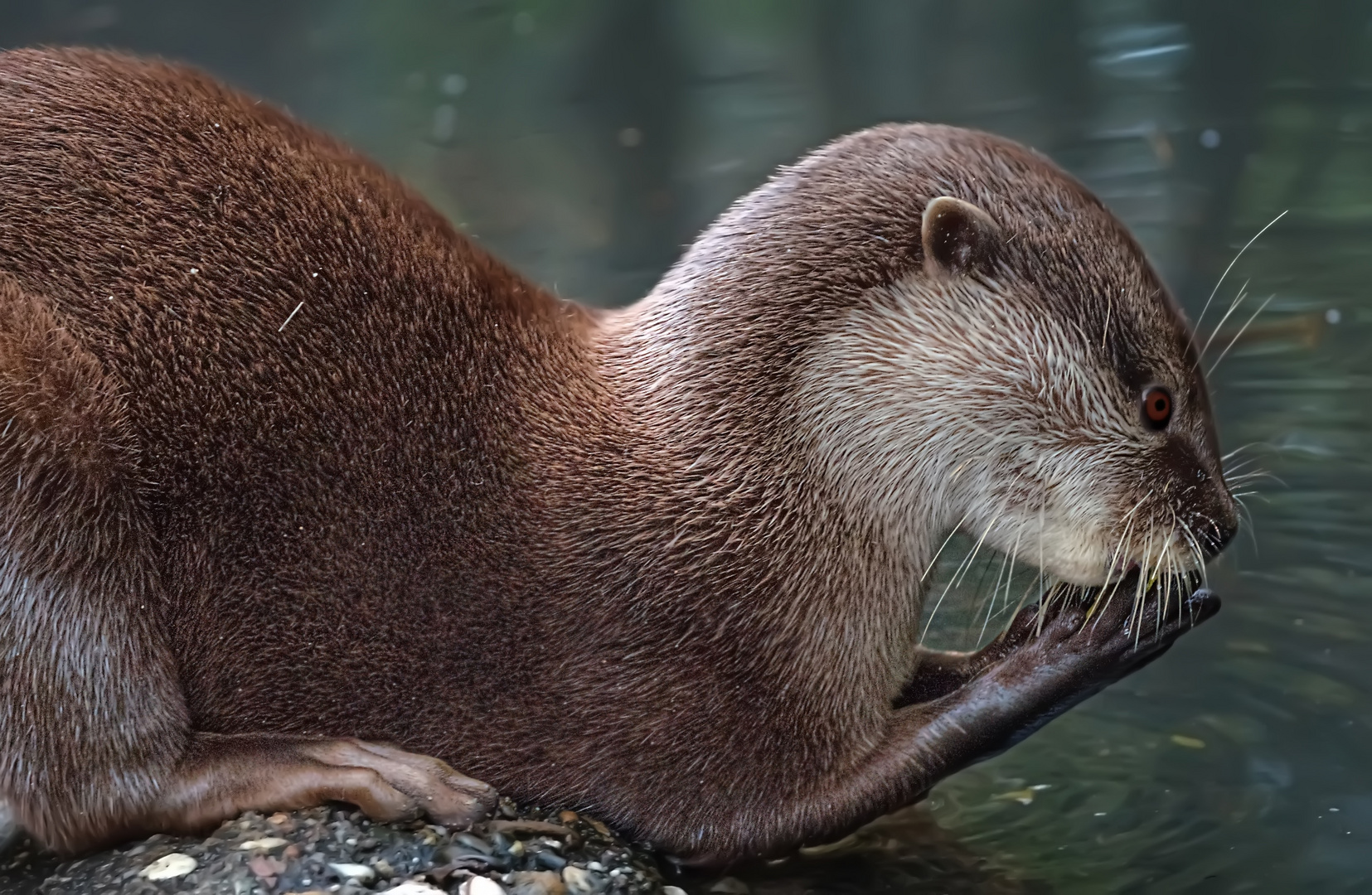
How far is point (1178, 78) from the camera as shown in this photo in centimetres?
312

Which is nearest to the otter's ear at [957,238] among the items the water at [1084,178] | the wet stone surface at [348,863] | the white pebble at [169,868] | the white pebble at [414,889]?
the water at [1084,178]

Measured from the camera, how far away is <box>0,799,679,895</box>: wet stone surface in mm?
1427

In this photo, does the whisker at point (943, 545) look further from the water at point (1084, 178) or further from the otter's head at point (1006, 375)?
the water at point (1084, 178)

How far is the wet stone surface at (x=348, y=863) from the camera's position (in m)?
→ 1.43

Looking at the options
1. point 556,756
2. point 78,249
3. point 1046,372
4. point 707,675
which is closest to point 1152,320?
point 1046,372

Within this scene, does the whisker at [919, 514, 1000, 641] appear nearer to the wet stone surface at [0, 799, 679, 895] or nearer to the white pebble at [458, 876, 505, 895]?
the wet stone surface at [0, 799, 679, 895]

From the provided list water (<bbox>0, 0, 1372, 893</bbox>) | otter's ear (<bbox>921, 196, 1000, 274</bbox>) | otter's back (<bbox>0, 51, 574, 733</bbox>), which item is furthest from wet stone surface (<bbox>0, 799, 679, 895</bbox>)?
otter's ear (<bbox>921, 196, 1000, 274</bbox>)

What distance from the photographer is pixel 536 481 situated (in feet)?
5.36

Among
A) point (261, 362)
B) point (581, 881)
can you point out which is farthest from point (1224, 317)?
point (261, 362)

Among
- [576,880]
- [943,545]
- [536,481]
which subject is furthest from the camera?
[943,545]

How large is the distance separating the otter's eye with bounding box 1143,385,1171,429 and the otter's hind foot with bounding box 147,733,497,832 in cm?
95

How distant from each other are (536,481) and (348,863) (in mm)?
484

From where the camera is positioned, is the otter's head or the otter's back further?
the otter's head

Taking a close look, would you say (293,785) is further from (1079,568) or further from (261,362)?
(1079,568)
